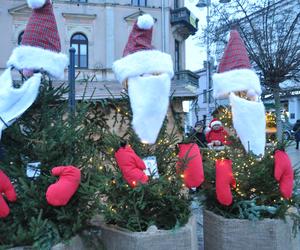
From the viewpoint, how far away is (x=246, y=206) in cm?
454

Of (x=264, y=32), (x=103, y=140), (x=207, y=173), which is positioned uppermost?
(x=264, y=32)

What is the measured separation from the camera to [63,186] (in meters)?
3.47

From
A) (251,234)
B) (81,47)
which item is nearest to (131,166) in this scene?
(251,234)

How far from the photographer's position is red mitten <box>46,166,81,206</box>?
3438 millimetres

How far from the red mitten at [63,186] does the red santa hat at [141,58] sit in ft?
3.70

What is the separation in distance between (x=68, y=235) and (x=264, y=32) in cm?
1080

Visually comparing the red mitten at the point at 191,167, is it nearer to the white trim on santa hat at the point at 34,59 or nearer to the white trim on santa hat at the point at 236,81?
the white trim on santa hat at the point at 236,81

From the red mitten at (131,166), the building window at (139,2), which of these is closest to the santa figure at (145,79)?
the red mitten at (131,166)

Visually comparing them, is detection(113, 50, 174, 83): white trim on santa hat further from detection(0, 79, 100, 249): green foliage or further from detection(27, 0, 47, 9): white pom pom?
detection(27, 0, 47, 9): white pom pom

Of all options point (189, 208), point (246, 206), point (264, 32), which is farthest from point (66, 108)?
point (264, 32)

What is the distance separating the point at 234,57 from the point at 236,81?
0.32 m

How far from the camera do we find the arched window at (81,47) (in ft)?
83.2

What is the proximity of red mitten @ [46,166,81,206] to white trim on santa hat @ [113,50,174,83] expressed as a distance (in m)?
1.11

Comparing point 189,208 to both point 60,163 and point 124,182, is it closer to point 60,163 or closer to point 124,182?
point 124,182
